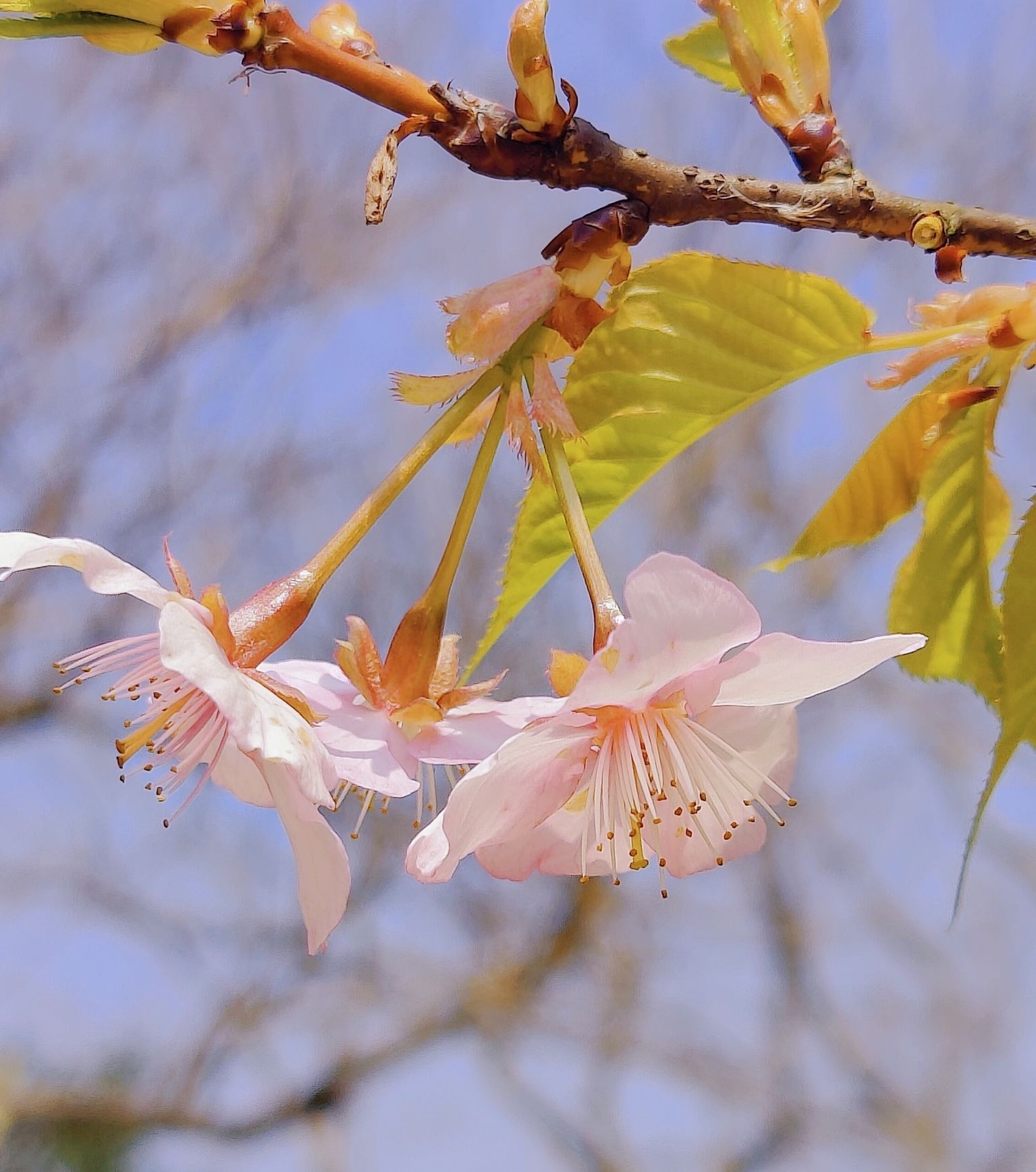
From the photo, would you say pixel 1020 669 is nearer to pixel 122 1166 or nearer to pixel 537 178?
pixel 537 178

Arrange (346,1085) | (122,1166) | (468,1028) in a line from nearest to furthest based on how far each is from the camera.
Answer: (122,1166)
(346,1085)
(468,1028)

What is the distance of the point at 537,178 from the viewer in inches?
Answer: 12.6

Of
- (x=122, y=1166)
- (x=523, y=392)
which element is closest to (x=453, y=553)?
(x=523, y=392)

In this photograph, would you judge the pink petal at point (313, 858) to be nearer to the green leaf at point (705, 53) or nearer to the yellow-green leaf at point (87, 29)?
the yellow-green leaf at point (87, 29)

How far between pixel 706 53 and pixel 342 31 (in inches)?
8.9

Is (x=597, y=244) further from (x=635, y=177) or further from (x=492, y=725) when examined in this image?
(x=492, y=725)

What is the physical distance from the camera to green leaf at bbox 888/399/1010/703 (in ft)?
1.39

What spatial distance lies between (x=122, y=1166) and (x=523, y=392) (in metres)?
3.00

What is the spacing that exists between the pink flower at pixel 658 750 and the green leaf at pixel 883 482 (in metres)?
0.10

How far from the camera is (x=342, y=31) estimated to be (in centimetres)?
33

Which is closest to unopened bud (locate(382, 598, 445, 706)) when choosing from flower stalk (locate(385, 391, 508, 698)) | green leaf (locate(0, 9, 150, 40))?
flower stalk (locate(385, 391, 508, 698))

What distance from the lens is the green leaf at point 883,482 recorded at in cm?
42

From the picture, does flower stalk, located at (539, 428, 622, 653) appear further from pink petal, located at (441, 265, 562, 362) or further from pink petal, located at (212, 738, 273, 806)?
pink petal, located at (212, 738, 273, 806)

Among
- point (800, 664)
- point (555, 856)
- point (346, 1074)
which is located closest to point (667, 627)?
point (800, 664)
